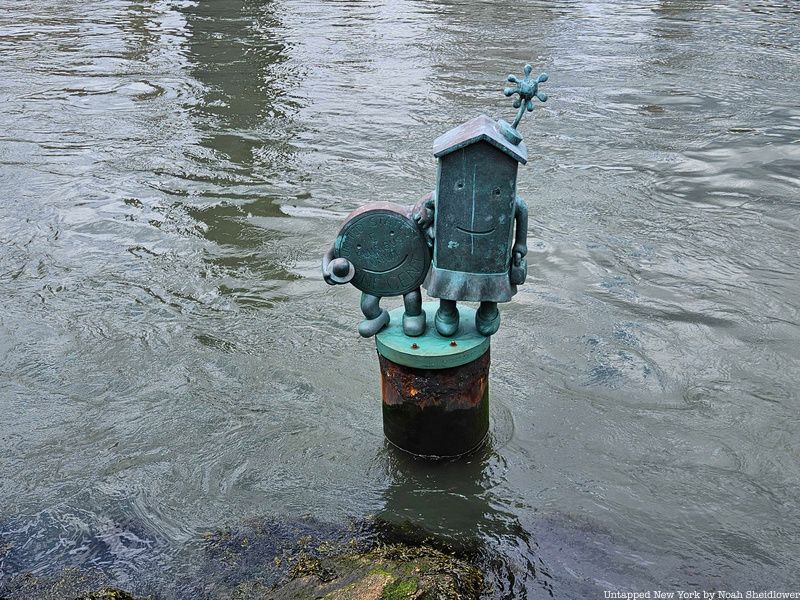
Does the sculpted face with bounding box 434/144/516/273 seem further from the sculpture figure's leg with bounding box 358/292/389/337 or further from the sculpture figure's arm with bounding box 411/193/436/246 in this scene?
the sculpture figure's leg with bounding box 358/292/389/337

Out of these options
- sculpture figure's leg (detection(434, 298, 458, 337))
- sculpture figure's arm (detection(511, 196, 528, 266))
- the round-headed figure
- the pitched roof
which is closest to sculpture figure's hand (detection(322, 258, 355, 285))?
the round-headed figure

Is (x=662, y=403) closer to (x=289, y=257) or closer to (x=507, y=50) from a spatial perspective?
(x=289, y=257)

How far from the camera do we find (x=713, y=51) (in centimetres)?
1187

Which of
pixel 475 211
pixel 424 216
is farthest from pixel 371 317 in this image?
pixel 475 211

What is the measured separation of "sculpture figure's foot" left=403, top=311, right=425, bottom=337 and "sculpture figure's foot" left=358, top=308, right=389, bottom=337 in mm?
98

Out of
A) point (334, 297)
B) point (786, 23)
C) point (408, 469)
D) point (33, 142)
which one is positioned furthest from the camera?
point (786, 23)

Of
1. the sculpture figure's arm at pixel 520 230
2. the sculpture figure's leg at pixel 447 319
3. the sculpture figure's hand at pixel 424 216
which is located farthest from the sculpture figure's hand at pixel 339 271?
the sculpture figure's arm at pixel 520 230

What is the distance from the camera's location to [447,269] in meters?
3.40

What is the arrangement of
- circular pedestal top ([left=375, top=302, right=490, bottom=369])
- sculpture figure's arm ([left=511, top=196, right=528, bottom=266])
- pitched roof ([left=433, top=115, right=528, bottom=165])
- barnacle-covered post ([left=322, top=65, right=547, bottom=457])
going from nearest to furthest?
1. pitched roof ([left=433, top=115, right=528, bottom=165])
2. barnacle-covered post ([left=322, top=65, right=547, bottom=457])
3. sculpture figure's arm ([left=511, top=196, right=528, bottom=266])
4. circular pedestal top ([left=375, top=302, right=490, bottom=369])

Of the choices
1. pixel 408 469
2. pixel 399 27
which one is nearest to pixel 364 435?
pixel 408 469

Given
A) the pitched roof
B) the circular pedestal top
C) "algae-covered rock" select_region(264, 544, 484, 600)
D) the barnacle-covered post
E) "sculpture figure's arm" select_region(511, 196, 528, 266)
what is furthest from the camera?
the circular pedestal top

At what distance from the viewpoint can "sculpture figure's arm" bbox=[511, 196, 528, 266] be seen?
3.32 m

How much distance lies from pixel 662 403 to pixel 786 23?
11.9 m

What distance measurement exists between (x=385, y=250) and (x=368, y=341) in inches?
65.4
